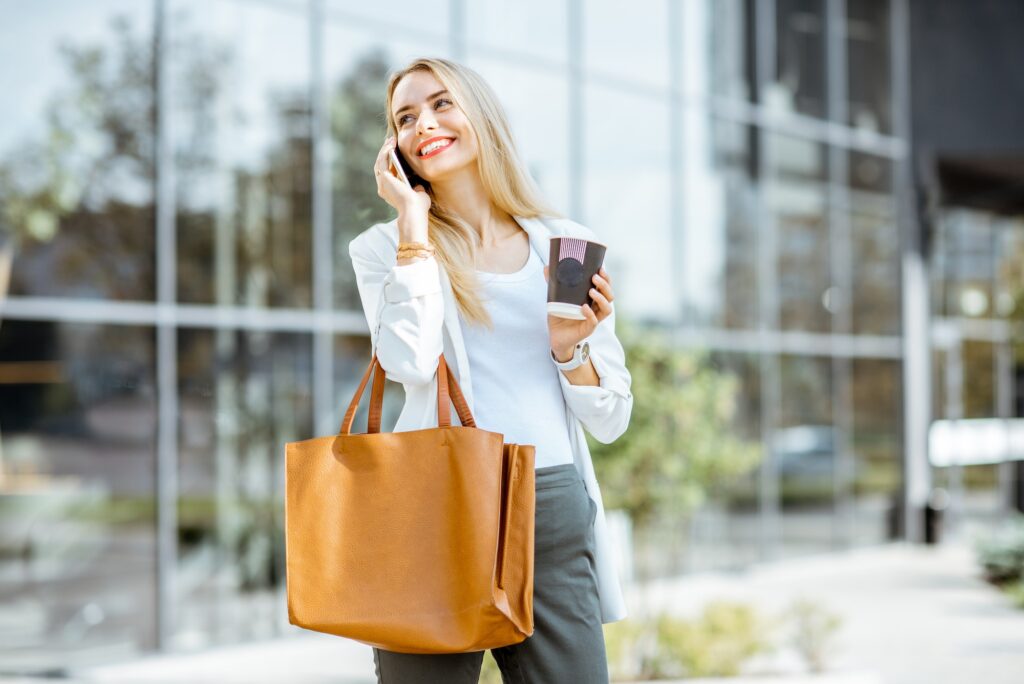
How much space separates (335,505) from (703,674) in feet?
15.4

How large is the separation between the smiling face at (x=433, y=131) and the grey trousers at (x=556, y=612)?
0.57 m

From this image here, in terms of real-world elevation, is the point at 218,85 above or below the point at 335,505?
above

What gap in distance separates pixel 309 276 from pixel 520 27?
317 centimetres

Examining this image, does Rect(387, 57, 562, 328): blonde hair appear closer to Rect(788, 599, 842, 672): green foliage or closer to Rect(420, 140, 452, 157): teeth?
Rect(420, 140, 452, 157): teeth

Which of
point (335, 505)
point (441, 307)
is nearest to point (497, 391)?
point (441, 307)

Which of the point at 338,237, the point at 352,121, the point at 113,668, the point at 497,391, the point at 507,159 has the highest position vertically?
the point at 352,121

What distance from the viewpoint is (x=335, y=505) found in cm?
199

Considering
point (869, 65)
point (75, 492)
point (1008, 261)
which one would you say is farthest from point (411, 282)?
point (1008, 261)

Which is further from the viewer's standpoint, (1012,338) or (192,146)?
(1012,338)

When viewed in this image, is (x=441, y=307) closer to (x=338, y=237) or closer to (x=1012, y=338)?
(x=338, y=237)

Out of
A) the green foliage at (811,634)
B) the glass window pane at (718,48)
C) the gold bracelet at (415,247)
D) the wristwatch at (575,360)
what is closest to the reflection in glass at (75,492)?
the green foliage at (811,634)

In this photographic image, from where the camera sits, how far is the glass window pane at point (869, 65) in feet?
46.1

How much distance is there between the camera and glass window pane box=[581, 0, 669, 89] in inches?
442

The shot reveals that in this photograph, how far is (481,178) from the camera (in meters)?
2.26
